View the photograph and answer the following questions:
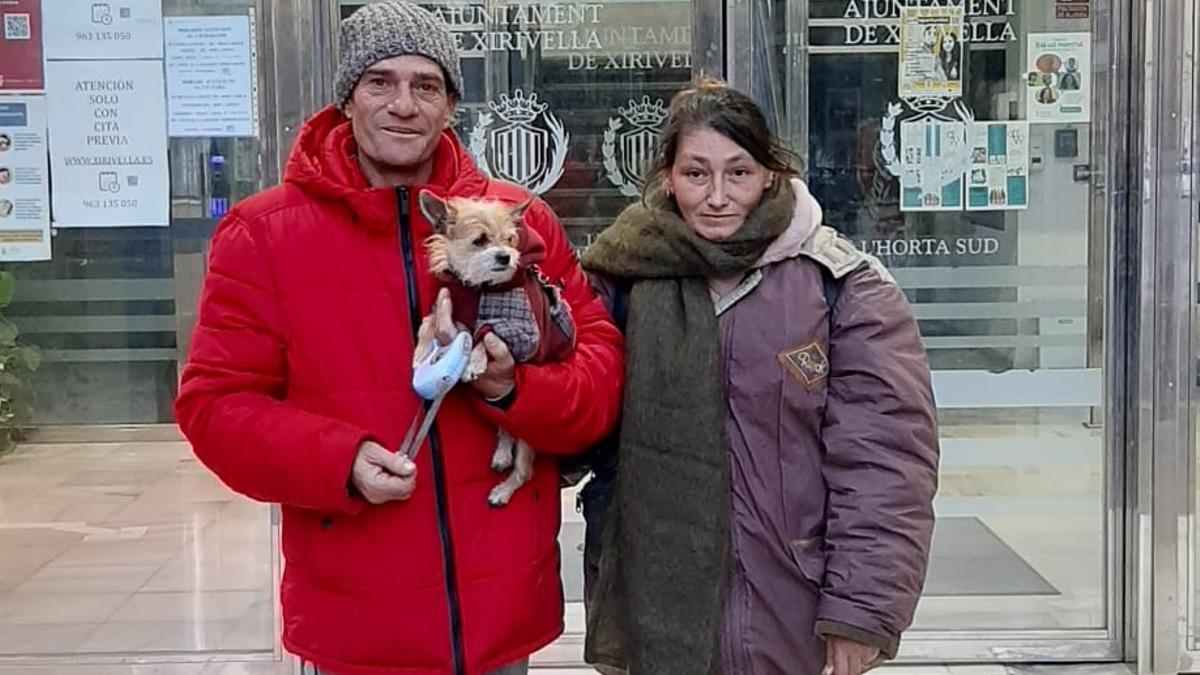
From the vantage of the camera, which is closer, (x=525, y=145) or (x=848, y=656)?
(x=848, y=656)

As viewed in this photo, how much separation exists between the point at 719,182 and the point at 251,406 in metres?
0.87

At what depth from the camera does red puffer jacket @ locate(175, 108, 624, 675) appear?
2.42m

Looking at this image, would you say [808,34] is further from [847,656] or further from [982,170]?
[847,656]

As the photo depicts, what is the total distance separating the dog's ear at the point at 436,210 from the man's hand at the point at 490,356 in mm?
110

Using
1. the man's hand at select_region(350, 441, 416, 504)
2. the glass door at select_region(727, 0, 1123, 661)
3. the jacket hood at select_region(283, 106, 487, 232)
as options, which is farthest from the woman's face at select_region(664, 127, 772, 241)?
the glass door at select_region(727, 0, 1123, 661)

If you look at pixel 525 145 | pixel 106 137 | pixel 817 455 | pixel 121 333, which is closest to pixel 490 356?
pixel 817 455

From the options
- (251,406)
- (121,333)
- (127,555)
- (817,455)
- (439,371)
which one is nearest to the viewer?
(439,371)

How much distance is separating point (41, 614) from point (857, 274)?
358cm

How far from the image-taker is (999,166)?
487 centimetres

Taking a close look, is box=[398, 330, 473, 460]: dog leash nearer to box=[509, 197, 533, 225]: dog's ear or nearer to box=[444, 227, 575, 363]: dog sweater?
Result: box=[444, 227, 575, 363]: dog sweater

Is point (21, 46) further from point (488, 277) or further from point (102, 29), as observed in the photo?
point (488, 277)

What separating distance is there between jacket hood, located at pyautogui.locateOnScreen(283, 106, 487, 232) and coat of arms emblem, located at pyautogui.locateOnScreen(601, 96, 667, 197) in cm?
227

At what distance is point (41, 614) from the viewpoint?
5023 millimetres

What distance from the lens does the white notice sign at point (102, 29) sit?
4742 mm
